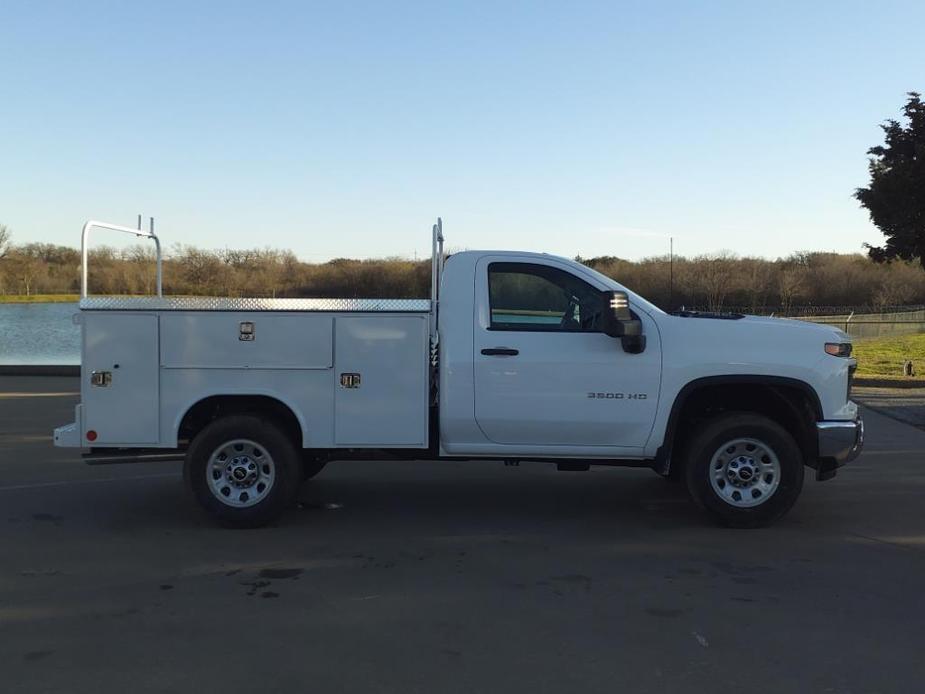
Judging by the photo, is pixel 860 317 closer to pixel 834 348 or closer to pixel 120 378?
pixel 834 348

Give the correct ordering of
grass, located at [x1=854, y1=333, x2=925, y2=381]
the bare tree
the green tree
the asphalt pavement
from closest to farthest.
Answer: the asphalt pavement
the green tree
grass, located at [x1=854, y1=333, x2=925, y2=381]
the bare tree

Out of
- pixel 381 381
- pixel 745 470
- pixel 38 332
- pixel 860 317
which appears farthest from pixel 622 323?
pixel 860 317

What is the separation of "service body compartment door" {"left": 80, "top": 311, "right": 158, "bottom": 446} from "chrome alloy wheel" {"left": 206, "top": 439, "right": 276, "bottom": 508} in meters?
0.57

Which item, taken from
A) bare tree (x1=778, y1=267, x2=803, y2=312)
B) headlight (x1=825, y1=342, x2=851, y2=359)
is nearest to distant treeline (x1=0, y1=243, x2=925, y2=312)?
bare tree (x1=778, y1=267, x2=803, y2=312)

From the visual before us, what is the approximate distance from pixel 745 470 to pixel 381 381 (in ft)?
A: 9.67

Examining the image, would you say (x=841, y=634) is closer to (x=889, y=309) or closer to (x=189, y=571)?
(x=189, y=571)

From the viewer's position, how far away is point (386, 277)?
10805 millimetres

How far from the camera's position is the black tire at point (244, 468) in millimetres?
6172

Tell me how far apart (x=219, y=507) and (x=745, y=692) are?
13.6 feet

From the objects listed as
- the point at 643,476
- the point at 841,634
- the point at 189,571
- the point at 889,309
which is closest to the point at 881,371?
the point at 643,476

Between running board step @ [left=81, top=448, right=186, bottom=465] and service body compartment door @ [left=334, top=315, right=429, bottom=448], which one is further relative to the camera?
running board step @ [left=81, top=448, right=186, bottom=465]

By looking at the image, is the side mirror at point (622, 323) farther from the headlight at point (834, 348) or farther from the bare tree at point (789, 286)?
the bare tree at point (789, 286)

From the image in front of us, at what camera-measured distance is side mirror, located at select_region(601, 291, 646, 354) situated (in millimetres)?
5980

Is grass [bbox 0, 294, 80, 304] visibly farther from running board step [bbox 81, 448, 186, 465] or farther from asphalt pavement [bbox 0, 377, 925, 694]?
asphalt pavement [bbox 0, 377, 925, 694]
